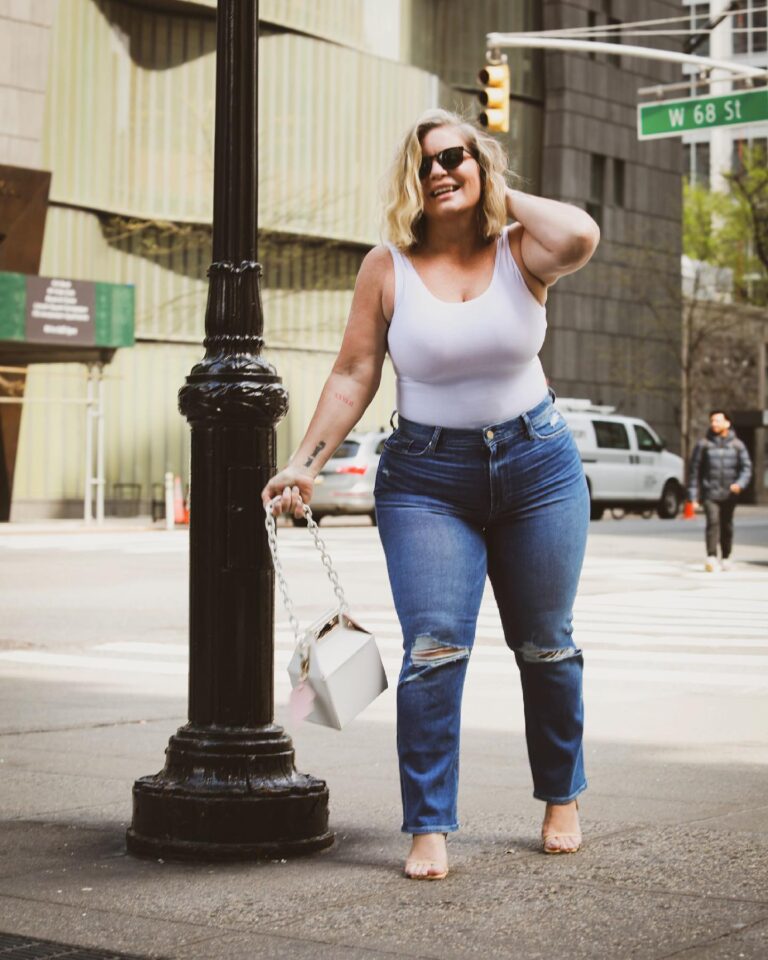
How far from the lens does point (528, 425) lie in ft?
15.4

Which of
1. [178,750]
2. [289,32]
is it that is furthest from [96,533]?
[178,750]

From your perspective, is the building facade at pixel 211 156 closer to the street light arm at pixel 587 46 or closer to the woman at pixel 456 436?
the street light arm at pixel 587 46

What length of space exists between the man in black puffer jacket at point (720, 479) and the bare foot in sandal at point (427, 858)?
1515cm

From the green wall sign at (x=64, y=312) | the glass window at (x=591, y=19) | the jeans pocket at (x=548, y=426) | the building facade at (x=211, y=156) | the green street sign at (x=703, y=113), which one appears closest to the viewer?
the jeans pocket at (x=548, y=426)

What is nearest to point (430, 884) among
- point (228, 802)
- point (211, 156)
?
point (228, 802)

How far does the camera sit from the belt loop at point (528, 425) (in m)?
4.70

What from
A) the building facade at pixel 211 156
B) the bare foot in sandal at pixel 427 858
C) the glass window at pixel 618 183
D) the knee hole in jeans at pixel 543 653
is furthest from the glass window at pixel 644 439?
the bare foot in sandal at pixel 427 858

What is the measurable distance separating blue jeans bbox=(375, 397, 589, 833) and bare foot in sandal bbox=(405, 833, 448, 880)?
0.03 metres

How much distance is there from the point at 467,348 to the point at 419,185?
465 mm

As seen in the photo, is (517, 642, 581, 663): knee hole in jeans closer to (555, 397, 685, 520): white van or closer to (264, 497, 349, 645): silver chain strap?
(264, 497, 349, 645): silver chain strap

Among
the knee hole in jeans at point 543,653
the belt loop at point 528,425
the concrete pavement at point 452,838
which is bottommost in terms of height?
the concrete pavement at point 452,838

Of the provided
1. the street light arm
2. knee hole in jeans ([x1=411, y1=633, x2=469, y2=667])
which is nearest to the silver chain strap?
knee hole in jeans ([x1=411, y1=633, x2=469, y2=667])

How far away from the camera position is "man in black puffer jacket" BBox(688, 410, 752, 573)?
768 inches

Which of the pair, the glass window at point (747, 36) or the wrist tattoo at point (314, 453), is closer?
the wrist tattoo at point (314, 453)
